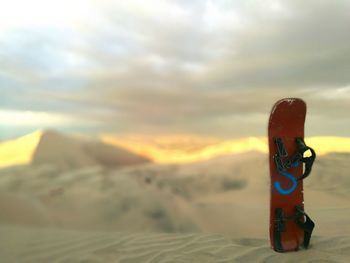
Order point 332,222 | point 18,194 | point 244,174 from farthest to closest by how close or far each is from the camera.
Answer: point 244,174
point 332,222
point 18,194

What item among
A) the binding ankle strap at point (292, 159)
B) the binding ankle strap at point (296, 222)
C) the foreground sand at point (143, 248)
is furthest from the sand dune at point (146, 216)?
the binding ankle strap at point (292, 159)

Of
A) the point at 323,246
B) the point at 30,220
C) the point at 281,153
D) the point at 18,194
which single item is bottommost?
the point at 323,246

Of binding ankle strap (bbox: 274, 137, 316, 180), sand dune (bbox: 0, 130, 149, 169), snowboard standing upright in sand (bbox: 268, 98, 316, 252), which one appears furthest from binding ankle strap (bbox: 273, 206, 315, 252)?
sand dune (bbox: 0, 130, 149, 169)

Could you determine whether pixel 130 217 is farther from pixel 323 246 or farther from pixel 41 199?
pixel 323 246

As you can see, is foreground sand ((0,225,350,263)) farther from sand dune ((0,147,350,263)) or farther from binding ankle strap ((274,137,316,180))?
binding ankle strap ((274,137,316,180))

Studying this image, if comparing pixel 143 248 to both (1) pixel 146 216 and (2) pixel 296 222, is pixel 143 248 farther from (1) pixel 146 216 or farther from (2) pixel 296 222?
(2) pixel 296 222

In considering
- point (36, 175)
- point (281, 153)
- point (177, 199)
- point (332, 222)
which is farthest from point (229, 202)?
point (36, 175)
